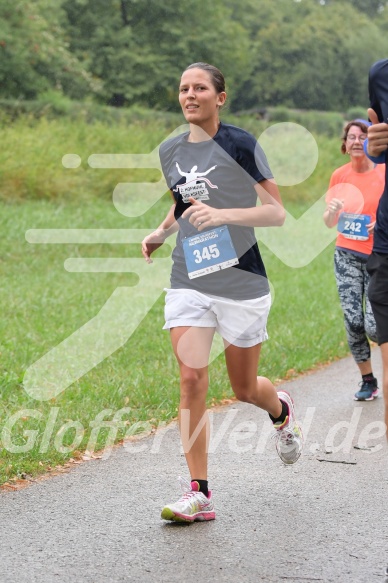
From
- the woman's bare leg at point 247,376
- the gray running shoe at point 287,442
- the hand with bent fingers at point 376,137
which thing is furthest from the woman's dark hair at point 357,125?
the hand with bent fingers at point 376,137

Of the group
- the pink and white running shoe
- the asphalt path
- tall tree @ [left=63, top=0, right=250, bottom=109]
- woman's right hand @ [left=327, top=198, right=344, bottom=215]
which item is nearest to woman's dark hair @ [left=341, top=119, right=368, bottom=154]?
woman's right hand @ [left=327, top=198, right=344, bottom=215]

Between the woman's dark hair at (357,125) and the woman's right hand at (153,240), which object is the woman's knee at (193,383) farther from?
the woman's dark hair at (357,125)

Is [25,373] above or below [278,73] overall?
above

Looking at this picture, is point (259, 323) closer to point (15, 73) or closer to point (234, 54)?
point (15, 73)

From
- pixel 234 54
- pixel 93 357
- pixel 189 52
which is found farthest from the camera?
pixel 234 54

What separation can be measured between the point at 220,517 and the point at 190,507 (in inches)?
8.4

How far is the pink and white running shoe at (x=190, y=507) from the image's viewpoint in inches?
187

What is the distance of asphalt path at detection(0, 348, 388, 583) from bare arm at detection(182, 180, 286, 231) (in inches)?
53.2

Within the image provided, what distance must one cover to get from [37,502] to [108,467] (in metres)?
0.85

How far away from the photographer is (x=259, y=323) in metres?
5.18

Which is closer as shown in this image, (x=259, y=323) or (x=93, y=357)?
(x=259, y=323)

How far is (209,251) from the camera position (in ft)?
16.4

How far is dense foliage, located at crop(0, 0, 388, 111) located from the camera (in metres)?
35.0

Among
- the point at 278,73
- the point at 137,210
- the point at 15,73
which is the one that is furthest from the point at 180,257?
the point at 278,73
